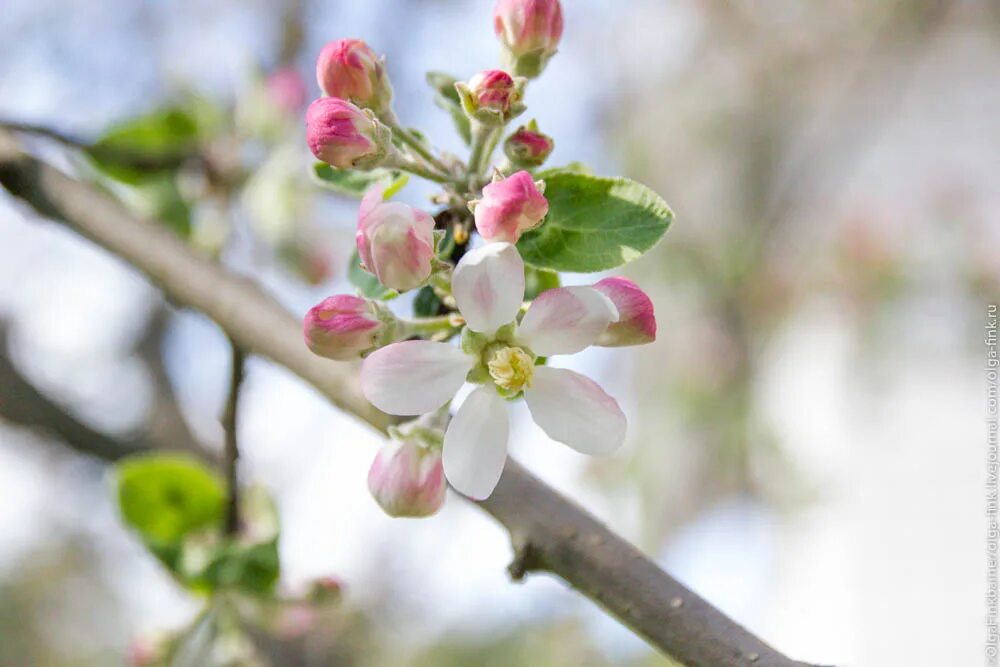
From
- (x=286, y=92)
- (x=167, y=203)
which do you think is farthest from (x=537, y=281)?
(x=286, y=92)

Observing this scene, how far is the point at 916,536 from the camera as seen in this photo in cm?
410

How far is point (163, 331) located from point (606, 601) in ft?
5.41

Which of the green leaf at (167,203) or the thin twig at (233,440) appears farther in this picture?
the green leaf at (167,203)

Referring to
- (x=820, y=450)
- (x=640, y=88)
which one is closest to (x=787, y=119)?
(x=640, y=88)

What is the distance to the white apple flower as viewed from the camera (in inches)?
15.4

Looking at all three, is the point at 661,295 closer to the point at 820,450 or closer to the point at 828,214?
the point at 828,214

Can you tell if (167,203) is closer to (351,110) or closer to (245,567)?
(245,567)

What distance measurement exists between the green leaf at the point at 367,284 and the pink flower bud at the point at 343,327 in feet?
0.08

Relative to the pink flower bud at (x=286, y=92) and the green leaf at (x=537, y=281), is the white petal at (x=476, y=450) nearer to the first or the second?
the green leaf at (x=537, y=281)

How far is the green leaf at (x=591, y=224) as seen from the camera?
0.44m

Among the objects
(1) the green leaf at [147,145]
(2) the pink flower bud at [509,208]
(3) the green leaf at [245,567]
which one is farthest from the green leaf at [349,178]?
(1) the green leaf at [147,145]

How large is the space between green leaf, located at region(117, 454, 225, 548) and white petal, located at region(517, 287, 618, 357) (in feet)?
1.55

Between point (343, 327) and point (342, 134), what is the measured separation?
0.32ft

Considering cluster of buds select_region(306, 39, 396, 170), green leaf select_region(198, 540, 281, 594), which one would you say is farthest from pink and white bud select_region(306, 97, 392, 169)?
green leaf select_region(198, 540, 281, 594)
